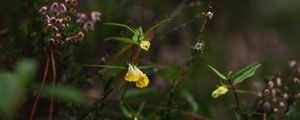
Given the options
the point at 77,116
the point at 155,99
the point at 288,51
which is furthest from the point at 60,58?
the point at 288,51

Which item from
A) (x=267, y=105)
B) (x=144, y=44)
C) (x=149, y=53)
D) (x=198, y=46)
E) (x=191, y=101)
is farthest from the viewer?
(x=149, y=53)

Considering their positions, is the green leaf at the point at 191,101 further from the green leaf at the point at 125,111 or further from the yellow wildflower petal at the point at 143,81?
the yellow wildflower petal at the point at 143,81

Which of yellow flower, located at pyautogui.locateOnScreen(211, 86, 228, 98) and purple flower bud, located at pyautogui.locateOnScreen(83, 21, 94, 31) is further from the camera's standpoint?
purple flower bud, located at pyautogui.locateOnScreen(83, 21, 94, 31)

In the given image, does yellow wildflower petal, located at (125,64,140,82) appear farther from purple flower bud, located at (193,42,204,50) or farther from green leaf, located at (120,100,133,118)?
A: green leaf, located at (120,100,133,118)

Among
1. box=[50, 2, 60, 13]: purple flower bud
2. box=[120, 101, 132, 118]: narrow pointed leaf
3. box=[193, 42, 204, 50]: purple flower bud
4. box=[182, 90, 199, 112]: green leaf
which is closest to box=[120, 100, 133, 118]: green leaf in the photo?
box=[120, 101, 132, 118]: narrow pointed leaf

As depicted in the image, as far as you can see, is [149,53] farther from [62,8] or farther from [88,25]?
[62,8]

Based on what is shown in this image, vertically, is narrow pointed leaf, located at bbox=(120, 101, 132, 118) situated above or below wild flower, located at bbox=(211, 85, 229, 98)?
above

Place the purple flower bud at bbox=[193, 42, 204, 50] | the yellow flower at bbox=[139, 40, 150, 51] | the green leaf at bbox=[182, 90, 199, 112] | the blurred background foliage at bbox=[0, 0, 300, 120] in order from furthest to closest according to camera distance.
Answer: the green leaf at bbox=[182, 90, 199, 112]
the blurred background foliage at bbox=[0, 0, 300, 120]
the purple flower bud at bbox=[193, 42, 204, 50]
the yellow flower at bbox=[139, 40, 150, 51]

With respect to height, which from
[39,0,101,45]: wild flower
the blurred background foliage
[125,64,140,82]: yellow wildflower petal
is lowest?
[125,64,140,82]: yellow wildflower petal

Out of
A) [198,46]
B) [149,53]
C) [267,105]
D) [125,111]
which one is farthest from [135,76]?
[149,53]

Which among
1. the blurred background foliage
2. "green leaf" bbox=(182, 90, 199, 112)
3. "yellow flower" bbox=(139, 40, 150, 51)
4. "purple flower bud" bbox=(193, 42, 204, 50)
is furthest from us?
"green leaf" bbox=(182, 90, 199, 112)
